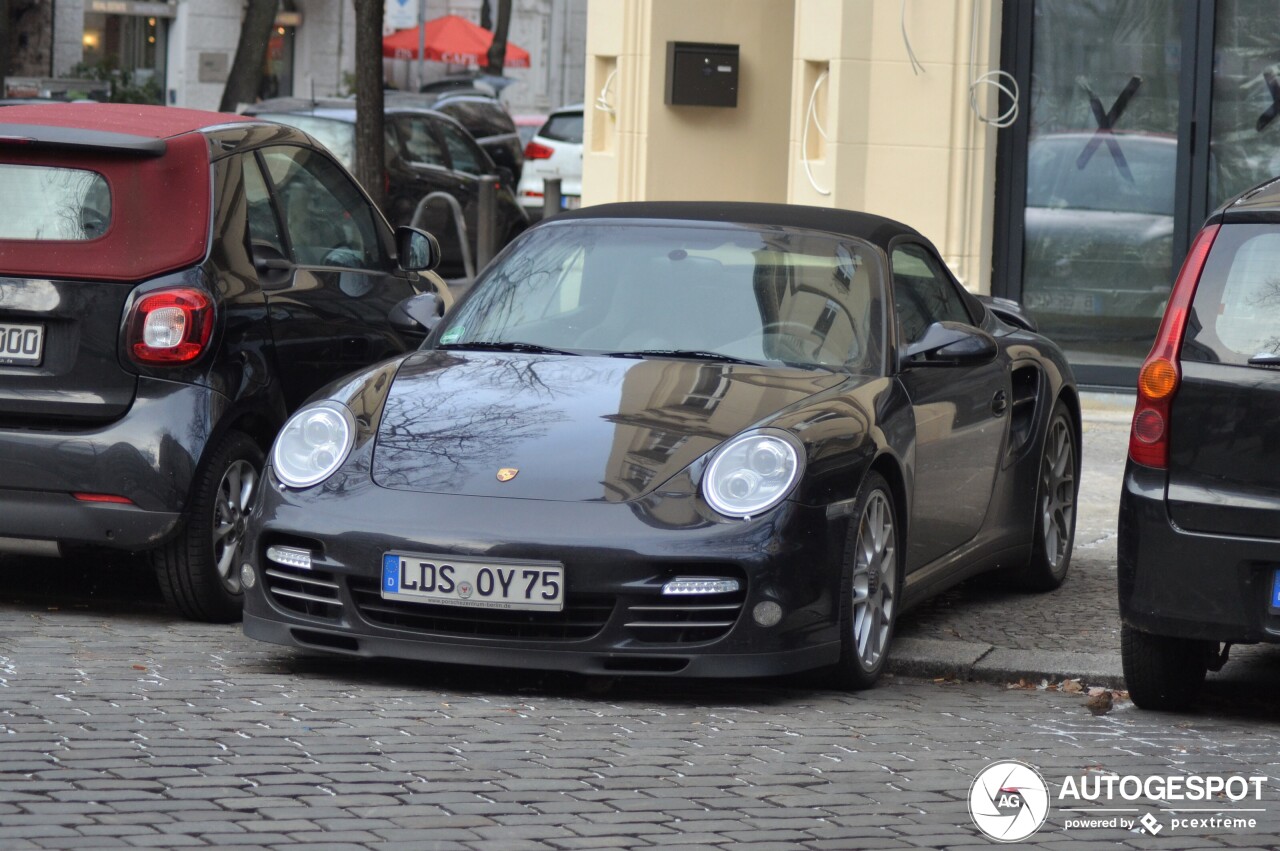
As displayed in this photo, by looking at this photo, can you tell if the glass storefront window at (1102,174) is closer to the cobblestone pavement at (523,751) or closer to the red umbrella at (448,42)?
the cobblestone pavement at (523,751)

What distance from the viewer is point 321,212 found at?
317 inches

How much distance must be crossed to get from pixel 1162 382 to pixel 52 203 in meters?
3.69

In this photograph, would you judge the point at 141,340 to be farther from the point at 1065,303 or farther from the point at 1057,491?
the point at 1065,303

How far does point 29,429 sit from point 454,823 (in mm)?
2948

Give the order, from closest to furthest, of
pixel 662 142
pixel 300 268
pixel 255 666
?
pixel 255 666 → pixel 300 268 → pixel 662 142

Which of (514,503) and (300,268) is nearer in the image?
(514,503)

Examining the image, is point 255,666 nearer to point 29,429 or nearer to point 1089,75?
point 29,429

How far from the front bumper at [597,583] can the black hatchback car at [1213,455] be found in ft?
2.86

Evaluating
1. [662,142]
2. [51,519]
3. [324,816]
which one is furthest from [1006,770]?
[662,142]

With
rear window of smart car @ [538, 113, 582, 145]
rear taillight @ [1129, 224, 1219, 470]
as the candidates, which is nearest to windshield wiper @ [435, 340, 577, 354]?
rear taillight @ [1129, 224, 1219, 470]

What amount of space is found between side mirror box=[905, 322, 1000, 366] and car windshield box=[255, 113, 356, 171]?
12.4m

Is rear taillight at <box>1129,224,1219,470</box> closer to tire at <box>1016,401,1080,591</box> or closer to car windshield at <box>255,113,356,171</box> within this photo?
tire at <box>1016,401,1080,591</box>

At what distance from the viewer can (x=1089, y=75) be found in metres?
13.6

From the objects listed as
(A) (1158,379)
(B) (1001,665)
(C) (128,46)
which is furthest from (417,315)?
(C) (128,46)
